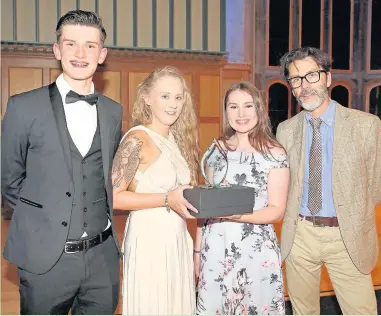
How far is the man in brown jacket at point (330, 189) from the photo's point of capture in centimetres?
256

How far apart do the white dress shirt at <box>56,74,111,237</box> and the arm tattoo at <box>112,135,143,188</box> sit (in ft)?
0.64

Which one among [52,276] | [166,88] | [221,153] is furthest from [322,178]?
[52,276]

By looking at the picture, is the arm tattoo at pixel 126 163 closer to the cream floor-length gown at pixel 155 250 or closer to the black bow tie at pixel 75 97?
the cream floor-length gown at pixel 155 250

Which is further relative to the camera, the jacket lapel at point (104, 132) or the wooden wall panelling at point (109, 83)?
the wooden wall panelling at point (109, 83)

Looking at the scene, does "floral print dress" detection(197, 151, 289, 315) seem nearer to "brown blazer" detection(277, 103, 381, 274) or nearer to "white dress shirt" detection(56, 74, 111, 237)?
"brown blazer" detection(277, 103, 381, 274)

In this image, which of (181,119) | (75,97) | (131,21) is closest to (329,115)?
(181,119)

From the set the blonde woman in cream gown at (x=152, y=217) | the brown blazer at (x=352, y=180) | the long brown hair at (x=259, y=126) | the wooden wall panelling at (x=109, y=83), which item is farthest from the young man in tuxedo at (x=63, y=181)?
the wooden wall panelling at (x=109, y=83)

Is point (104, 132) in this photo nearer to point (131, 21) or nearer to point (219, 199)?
point (219, 199)

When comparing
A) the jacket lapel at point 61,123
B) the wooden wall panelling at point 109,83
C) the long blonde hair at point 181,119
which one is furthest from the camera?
the wooden wall panelling at point 109,83

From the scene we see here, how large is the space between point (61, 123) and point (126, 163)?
35 cm

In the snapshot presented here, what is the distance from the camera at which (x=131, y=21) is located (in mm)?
7816

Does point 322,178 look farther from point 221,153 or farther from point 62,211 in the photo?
point 62,211

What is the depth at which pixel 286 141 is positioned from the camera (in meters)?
2.73

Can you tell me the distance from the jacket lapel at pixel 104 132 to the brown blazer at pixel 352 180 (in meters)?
1.01
